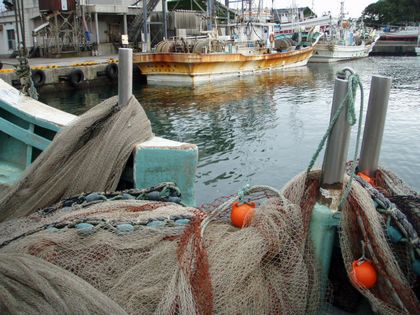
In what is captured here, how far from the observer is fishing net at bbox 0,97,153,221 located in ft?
11.7

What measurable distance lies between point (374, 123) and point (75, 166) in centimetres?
251

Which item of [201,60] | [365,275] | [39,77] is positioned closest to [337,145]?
[365,275]

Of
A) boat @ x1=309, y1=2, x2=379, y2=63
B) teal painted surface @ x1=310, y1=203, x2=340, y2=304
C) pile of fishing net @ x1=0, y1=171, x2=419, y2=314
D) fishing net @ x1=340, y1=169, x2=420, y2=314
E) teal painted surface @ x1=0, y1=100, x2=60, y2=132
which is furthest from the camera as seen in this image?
boat @ x1=309, y1=2, x2=379, y2=63

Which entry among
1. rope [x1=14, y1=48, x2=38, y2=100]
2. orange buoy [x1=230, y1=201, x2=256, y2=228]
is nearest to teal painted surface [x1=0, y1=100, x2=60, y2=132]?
rope [x1=14, y1=48, x2=38, y2=100]

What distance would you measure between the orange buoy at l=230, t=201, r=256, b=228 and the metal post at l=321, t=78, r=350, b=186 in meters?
0.52

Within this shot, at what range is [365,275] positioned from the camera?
7.52 ft

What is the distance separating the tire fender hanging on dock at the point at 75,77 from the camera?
872 inches

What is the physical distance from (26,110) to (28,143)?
398 millimetres

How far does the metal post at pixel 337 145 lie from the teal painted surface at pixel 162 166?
1421 mm

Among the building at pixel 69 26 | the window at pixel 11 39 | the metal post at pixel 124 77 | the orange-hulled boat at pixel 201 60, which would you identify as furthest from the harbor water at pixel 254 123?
the window at pixel 11 39

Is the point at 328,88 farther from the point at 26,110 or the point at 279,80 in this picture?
the point at 26,110

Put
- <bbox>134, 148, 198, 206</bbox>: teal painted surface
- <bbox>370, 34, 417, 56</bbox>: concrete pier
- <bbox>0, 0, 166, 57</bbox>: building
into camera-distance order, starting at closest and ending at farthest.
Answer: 1. <bbox>134, 148, 198, 206</bbox>: teal painted surface
2. <bbox>0, 0, 166, 57</bbox>: building
3. <bbox>370, 34, 417, 56</bbox>: concrete pier

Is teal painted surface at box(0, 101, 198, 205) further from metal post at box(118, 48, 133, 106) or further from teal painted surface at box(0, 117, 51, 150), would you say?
metal post at box(118, 48, 133, 106)

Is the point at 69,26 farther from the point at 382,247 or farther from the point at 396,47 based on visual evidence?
the point at 396,47
